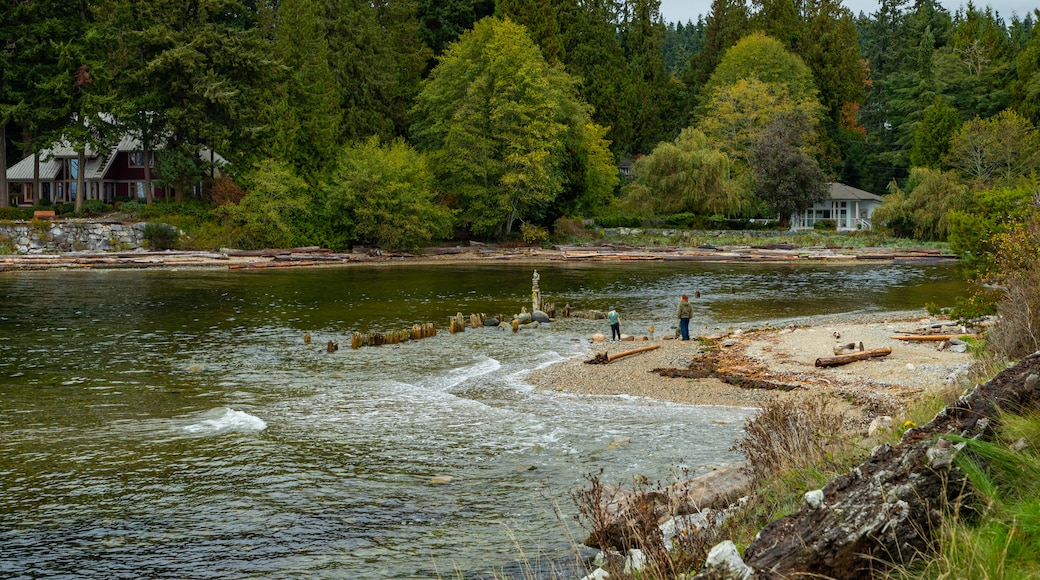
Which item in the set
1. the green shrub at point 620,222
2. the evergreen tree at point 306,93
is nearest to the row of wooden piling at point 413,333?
the evergreen tree at point 306,93

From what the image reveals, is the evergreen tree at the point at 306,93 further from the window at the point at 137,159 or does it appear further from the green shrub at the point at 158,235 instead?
the window at the point at 137,159

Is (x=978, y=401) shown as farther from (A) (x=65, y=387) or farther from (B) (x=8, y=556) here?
(A) (x=65, y=387)

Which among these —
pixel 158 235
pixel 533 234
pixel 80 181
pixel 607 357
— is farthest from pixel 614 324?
pixel 80 181

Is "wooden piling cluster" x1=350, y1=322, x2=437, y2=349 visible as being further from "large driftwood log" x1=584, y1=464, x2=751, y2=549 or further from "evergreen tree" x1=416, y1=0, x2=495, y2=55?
"evergreen tree" x1=416, y1=0, x2=495, y2=55

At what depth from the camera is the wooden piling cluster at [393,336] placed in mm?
30348

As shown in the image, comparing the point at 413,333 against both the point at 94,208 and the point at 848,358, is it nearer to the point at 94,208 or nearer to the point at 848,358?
the point at 848,358

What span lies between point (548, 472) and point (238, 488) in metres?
5.15

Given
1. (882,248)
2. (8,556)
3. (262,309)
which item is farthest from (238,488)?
(882,248)

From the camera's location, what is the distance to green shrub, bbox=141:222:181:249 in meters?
69.4

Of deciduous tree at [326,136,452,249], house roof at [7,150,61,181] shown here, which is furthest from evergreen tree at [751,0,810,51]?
house roof at [7,150,61,181]

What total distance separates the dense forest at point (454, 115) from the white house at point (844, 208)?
520cm

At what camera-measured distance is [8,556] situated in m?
12.2

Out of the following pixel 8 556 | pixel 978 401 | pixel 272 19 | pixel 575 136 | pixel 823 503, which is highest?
pixel 272 19

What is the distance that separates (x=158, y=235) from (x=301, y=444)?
5749cm
